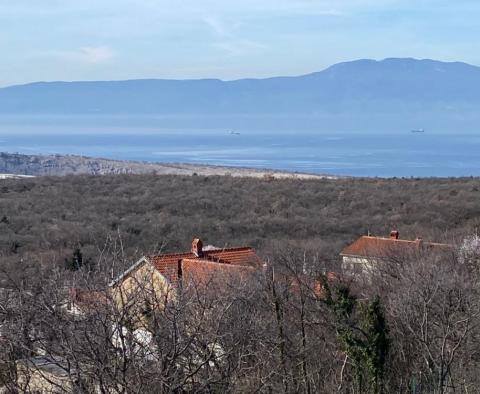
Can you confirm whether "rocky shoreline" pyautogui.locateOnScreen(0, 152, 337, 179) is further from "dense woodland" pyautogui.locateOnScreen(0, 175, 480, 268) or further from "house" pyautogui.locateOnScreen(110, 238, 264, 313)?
"house" pyautogui.locateOnScreen(110, 238, 264, 313)

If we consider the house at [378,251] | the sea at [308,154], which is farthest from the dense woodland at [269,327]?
the sea at [308,154]

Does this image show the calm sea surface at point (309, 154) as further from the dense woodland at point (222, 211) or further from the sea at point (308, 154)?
the dense woodland at point (222, 211)

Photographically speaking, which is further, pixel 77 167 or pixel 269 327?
pixel 77 167

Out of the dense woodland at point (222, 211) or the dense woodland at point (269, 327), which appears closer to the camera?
the dense woodland at point (269, 327)

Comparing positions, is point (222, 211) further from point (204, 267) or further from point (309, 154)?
point (309, 154)

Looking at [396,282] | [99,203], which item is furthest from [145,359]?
[99,203]

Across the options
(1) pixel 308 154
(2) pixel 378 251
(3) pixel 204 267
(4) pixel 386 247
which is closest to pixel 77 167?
(1) pixel 308 154

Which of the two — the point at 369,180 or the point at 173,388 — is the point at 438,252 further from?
the point at 369,180

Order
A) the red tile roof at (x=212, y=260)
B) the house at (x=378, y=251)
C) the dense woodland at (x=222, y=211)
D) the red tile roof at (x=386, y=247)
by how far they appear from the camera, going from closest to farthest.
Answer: the red tile roof at (x=212, y=260) < the house at (x=378, y=251) < the red tile roof at (x=386, y=247) < the dense woodland at (x=222, y=211)

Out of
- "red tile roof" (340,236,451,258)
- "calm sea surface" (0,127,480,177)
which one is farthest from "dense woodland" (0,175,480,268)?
"calm sea surface" (0,127,480,177)
